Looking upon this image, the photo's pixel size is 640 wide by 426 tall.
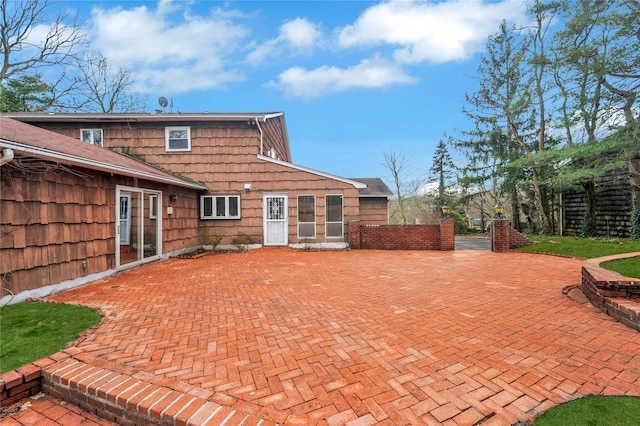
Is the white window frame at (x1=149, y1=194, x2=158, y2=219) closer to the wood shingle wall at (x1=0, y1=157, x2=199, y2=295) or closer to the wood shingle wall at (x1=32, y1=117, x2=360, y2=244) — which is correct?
the wood shingle wall at (x1=0, y1=157, x2=199, y2=295)

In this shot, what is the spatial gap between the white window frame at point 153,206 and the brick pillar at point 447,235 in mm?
9708

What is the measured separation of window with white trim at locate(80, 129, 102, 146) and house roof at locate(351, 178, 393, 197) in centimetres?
1299

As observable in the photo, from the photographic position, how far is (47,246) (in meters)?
4.84

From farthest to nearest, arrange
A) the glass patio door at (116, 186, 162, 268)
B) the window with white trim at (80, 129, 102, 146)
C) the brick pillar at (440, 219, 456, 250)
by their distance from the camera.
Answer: the window with white trim at (80, 129, 102, 146)
the brick pillar at (440, 219, 456, 250)
the glass patio door at (116, 186, 162, 268)

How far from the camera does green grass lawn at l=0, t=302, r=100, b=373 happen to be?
103 inches

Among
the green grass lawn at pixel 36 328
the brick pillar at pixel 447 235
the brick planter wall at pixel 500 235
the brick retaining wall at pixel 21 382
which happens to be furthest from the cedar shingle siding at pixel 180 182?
the brick planter wall at pixel 500 235

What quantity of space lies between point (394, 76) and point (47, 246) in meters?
15.0

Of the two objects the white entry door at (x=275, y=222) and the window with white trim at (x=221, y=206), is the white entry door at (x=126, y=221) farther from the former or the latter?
the white entry door at (x=275, y=222)

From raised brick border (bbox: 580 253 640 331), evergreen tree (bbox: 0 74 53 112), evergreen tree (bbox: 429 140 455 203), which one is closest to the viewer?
raised brick border (bbox: 580 253 640 331)

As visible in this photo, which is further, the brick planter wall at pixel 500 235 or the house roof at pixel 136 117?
the house roof at pixel 136 117

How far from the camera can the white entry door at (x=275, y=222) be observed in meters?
11.1

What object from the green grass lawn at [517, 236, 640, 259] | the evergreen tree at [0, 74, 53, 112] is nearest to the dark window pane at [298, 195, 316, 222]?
the green grass lawn at [517, 236, 640, 259]

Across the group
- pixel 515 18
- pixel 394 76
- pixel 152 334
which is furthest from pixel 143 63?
pixel 515 18

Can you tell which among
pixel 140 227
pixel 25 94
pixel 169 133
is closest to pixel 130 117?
pixel 169 133
